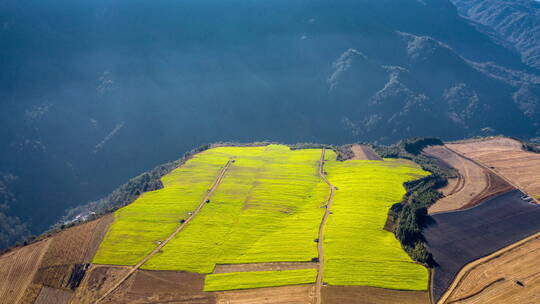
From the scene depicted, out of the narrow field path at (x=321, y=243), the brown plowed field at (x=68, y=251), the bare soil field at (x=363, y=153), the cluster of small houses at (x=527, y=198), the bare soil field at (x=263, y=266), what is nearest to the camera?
the narrow field path at (x=321, y=243)

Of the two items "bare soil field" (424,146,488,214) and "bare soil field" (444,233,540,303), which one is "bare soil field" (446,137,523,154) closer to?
"bare soil field" (424,146,488,214)

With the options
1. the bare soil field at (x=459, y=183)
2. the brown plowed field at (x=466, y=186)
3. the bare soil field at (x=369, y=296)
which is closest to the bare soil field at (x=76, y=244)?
the bare soil field at (x=369, y=296)

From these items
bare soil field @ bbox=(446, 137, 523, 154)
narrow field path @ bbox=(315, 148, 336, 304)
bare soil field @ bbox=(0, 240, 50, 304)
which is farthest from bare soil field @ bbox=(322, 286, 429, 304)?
bare soil field @ bbox=(446, 137, 523, 154)

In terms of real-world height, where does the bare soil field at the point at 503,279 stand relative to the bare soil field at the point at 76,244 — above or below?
above

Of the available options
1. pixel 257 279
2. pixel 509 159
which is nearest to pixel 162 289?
pixel 257 279

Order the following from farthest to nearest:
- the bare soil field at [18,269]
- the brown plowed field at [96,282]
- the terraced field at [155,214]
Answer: the terraced field at [155,214], the bare soil field at [18,269], the brown plowed field at [96,282]

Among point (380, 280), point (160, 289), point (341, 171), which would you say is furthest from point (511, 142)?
point (160, 289)

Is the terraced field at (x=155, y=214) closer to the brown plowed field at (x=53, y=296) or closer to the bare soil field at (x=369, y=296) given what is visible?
the brown plowed field at (x=53, y=296)
